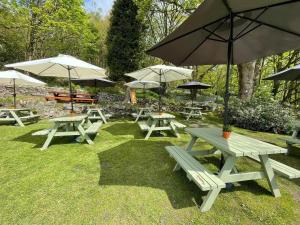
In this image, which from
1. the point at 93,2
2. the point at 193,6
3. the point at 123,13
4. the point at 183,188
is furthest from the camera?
the point at 93,2

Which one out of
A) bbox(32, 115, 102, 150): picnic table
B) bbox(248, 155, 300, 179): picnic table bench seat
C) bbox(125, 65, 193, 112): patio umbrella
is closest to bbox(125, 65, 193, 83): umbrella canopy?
bbox(125, 65, 193, 112): patio umbrella

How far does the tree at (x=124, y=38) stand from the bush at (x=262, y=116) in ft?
30.7

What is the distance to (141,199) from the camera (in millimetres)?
2668

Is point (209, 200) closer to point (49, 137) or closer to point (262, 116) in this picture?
point (49, 137)

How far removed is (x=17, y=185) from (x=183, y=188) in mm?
2766

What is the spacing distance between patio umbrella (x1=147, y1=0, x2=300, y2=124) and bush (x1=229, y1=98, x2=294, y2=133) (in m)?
4.88

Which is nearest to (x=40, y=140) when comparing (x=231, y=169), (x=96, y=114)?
(x=96, y=114)

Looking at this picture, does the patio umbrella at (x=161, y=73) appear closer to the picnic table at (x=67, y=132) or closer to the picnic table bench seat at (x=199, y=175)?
the picnic table at (x=67, y=132)

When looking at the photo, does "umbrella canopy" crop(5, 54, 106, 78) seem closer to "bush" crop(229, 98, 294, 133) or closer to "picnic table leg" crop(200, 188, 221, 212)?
"picnic table leg" crop(200, 188, 221, 212)

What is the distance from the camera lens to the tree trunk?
30.6ft

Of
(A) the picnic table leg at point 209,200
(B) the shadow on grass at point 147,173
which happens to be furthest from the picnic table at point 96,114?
(A) the picnic table leg at point 209,200

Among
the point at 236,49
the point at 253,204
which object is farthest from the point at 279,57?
the point at 253,204

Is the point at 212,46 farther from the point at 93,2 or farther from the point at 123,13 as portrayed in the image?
the point at 93,2

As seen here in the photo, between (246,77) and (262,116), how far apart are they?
2527 millimetres
